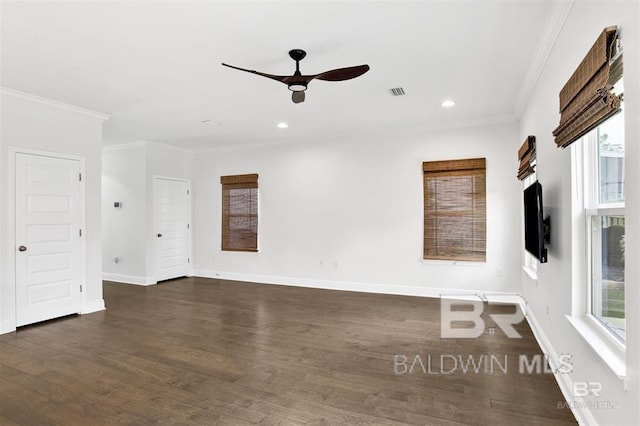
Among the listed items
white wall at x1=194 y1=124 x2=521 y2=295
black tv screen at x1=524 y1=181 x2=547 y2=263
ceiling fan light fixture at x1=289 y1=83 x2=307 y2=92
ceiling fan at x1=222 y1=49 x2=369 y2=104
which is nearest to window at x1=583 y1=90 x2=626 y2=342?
black tv screen at x1=524 y1=181 x2=547 y2=263

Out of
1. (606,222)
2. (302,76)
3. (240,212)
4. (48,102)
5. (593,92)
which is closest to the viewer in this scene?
(593,92)

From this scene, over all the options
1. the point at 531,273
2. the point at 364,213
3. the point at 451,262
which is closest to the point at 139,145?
the point at 364,213

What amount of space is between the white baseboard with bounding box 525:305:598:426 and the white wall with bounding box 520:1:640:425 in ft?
0.08

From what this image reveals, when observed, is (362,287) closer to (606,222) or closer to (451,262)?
(451,262)

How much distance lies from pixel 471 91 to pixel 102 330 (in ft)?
17.0

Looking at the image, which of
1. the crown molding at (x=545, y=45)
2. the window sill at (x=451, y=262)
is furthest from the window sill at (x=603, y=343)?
the window sill at (x=451, y=262)

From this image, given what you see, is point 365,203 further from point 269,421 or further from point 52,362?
point 52,362

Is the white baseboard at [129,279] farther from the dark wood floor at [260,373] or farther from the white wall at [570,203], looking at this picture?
the white wall at [570,203]

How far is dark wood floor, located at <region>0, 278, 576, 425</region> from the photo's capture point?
2350 millimetres

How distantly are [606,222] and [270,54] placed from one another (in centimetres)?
285

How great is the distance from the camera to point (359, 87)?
3998 mm

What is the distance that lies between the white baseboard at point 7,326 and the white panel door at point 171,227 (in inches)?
112

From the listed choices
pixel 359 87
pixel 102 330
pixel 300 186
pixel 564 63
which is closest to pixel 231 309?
pixel 102 330

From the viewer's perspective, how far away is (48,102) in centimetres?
432
